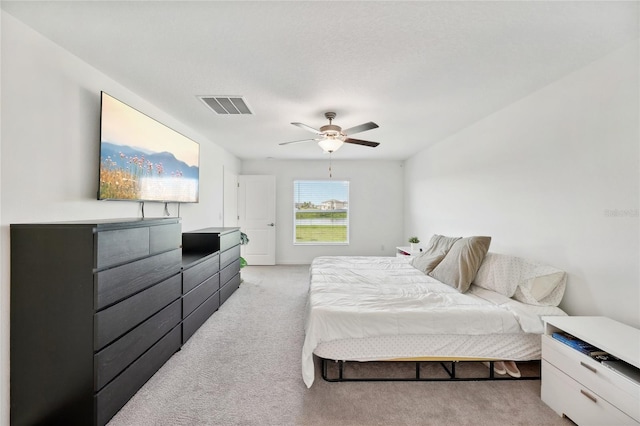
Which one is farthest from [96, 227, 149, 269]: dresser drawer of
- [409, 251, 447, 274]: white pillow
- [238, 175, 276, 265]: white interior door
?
[238, 175, 276, 265]: white interior door

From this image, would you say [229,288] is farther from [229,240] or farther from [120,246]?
[120,246]

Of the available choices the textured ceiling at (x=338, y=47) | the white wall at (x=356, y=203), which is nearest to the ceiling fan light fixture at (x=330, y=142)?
the textured ceiling at (x=338, y=47)

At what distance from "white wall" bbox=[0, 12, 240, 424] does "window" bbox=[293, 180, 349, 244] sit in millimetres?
4107

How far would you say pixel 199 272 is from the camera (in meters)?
2.95

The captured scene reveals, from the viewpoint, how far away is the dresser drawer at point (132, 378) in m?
1.64

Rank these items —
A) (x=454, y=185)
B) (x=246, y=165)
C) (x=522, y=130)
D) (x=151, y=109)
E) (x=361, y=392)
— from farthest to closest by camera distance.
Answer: (x=246, y=165)
(x=454, y=185)
(x=151, y=109)
(x=522, y=130)
(x=361, y=392)

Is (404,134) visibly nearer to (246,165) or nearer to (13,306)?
(246,165)

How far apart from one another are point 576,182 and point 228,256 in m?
3.89

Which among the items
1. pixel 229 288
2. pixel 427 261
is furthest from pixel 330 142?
pixel 229 288

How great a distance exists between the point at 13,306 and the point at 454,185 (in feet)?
15.0

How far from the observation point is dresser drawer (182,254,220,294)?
2.64 m

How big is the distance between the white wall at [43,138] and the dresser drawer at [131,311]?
1.69 ft

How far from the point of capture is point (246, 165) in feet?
20.3

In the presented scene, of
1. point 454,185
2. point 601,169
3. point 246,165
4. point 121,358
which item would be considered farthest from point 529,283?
point 246,165
